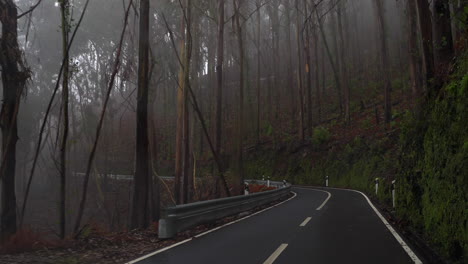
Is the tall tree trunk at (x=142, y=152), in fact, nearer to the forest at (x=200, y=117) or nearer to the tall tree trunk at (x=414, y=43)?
the forest at (x=200, y=117)

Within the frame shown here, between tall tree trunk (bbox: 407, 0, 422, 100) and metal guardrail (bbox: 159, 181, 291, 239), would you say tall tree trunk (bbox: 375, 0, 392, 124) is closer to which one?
tall tree trunk (bbox: 407, 0, 422, 100)

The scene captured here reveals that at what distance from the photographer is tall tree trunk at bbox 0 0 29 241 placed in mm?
10859

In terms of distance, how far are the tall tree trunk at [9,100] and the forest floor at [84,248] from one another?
2966 mm

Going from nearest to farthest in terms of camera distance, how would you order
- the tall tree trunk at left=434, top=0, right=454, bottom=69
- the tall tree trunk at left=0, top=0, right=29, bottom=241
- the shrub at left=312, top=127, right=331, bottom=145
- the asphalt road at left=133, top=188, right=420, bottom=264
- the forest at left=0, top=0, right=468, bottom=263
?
the asphalt road at left=133, top=188, right=420, bottom=264
the forest at left=0, top=0, right=468, bottom=263
the tall tree trunk at left=434, top=0, right=454, bottom=69
the tall tree trunk at left=0, top=0, right=29, bottom=241
the shrub at left=312, top=127, right=331, bottom=145

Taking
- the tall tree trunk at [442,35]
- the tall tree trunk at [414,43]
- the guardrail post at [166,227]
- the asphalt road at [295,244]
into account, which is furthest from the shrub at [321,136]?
the guardrail post at [166,227]

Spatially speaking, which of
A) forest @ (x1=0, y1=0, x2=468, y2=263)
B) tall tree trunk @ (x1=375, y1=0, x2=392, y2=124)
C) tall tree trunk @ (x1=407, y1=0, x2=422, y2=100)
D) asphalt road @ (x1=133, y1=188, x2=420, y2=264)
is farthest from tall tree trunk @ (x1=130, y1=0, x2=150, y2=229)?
tall tree trunk @ (x1=375, y1=0, x2=392, y2=124)

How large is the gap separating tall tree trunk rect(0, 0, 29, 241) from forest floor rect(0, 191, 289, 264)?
9.73 feet

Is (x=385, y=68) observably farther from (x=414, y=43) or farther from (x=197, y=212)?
(x=197, y=212)

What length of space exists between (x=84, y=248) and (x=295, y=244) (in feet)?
14.2

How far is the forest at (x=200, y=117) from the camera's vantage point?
855 centimetres

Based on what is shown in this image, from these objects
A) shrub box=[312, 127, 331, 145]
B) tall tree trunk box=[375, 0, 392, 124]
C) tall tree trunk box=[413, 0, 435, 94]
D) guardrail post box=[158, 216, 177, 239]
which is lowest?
guardrail post box=[158, 216, 177, 239]

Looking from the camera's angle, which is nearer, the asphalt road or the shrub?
the asphalt road

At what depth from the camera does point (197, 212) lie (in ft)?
32.2

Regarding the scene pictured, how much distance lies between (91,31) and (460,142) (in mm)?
29075
